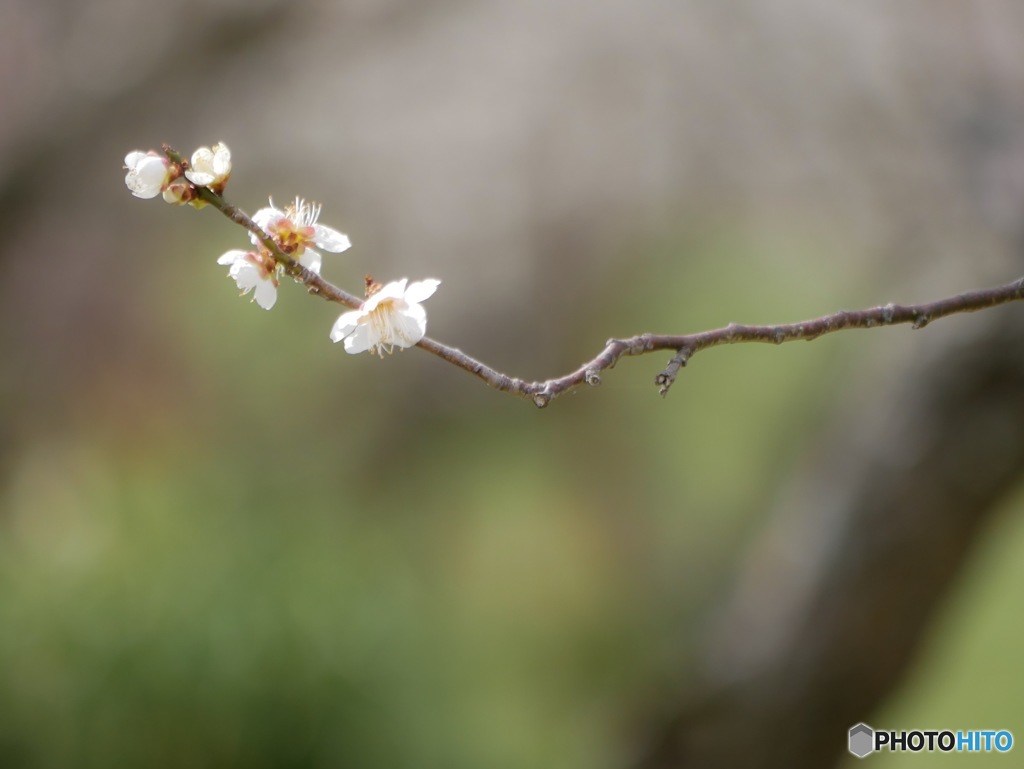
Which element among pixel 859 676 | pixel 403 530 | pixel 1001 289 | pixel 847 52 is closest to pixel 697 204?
pixel 847 52

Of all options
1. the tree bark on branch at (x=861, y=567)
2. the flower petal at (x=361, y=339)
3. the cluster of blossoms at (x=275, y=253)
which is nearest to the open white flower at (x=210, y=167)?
the cluster of blossoms at (x=275, y=253)

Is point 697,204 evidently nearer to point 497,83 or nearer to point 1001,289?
point 497,83

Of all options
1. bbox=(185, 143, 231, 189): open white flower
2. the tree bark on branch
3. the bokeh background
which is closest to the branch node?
bbox=(185, 143, 231, 189): open white flower

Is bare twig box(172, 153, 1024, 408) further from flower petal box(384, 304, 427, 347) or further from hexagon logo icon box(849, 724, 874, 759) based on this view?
hexagon logo icon box(849, 724, 874, 759)

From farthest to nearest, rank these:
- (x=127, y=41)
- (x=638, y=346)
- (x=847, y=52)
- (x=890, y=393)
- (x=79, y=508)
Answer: (x=127, y=41) → (x=847, y=52) → (x=79, y=508) → (x=890, y=393) → (x=638, y=346)

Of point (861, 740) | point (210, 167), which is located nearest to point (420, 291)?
point (210, 167)

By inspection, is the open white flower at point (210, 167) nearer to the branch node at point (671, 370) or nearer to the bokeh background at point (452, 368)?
the branch node at point (671, 370)
